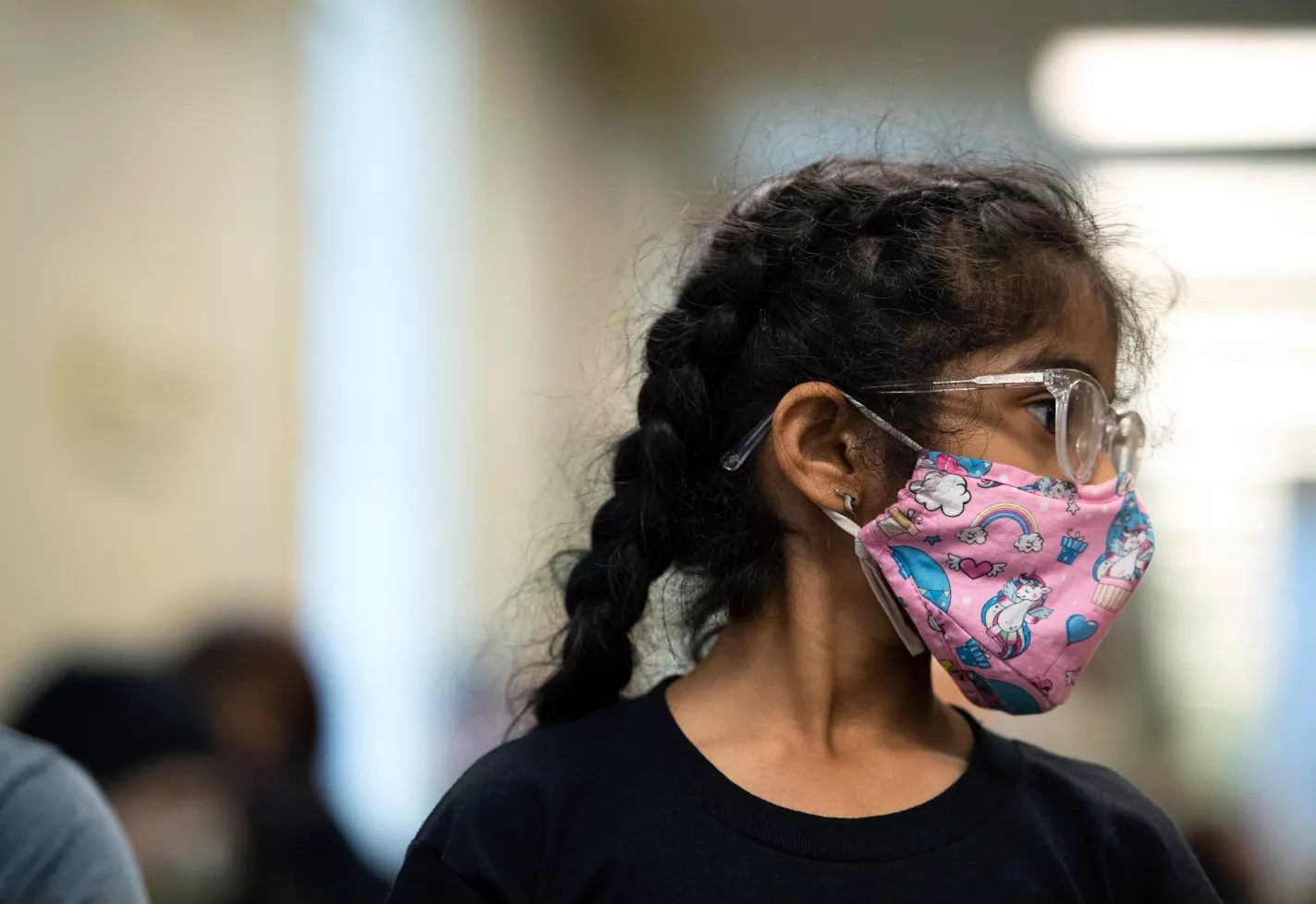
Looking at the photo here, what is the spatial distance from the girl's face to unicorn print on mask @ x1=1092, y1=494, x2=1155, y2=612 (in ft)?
0.28

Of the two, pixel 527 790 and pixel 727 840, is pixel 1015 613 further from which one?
pixel 527 790

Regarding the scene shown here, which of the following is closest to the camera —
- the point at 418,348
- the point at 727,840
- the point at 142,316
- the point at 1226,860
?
the point at 727,840

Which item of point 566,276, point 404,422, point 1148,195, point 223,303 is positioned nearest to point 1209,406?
point 1148,195

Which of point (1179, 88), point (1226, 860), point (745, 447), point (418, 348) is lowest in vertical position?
point (1226, 860)

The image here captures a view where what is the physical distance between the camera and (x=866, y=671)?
4.20 ft

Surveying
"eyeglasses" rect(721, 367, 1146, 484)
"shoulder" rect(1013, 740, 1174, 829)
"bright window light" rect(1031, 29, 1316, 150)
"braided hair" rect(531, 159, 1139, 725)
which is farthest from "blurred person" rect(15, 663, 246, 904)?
"bright window light" rect(1031, 29, 1316, 150)

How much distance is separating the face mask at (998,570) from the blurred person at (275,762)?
1557 mm

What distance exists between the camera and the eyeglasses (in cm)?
121

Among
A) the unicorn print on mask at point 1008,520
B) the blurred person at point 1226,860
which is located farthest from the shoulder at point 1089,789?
the blurred person at point 1226,860

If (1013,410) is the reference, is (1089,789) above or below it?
below

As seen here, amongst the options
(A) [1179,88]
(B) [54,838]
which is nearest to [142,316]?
(B) [54,838]

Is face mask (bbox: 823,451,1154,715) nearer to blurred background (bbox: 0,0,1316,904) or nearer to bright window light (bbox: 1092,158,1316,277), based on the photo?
blurred background (bbox: 0,0,1316,904)

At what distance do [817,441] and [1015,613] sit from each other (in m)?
0.25

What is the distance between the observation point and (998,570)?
1211mm
